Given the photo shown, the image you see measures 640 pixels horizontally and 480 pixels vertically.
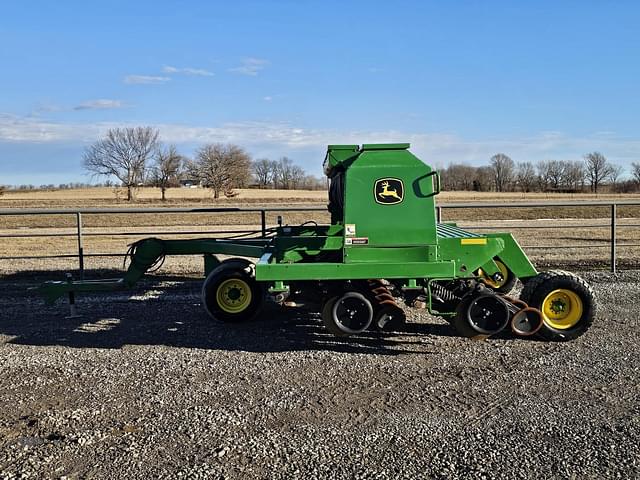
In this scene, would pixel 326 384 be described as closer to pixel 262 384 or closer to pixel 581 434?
pixel 262 384

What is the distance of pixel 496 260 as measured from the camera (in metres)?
7.53

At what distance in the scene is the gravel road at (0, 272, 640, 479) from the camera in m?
3.88

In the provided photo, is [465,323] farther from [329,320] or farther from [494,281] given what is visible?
[494,281]

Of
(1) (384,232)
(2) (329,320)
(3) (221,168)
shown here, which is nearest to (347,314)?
(2) (329,320)

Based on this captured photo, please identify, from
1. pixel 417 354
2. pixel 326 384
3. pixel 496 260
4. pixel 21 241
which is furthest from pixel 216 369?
pixel 21 241

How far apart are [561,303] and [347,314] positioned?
7.84 ft

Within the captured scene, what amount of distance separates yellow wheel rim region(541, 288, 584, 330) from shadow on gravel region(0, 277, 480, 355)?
41.0 inches

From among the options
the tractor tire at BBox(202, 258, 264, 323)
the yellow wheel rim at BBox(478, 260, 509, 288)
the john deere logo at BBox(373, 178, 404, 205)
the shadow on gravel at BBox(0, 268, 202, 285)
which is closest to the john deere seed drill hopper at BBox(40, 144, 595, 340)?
the john deere logo at BBox(373, 178, 404, 205)

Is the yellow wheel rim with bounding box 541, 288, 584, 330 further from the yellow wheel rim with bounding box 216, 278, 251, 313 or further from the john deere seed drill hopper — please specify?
the yellow wheel rim with bounding box 216, 278, 251, 313

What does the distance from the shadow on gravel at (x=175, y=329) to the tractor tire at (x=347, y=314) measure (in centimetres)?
30

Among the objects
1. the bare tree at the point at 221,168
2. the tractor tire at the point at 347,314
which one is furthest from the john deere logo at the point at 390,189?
the bare tree at the point at 221,168

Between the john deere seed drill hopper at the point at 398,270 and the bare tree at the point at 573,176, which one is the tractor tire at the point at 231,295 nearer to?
the john deere seed drill hopper at the point at 398,270

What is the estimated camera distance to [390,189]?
6133 mm

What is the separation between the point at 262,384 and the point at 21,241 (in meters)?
17.3
